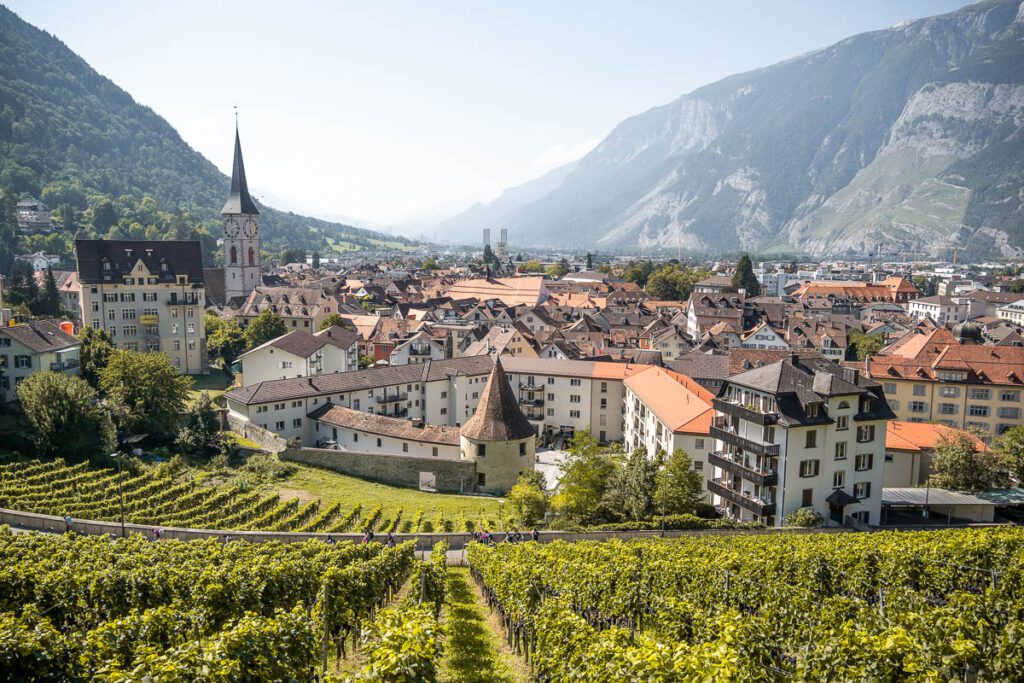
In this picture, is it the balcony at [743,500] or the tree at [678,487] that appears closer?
the balcony at [743,500]

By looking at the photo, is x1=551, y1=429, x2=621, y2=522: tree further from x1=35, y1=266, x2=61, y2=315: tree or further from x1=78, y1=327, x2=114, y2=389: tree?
x1=35, y1=266, x2=61, y2=315: tree

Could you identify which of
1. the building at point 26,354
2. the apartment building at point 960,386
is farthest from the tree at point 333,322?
the apartment building at point 960,386

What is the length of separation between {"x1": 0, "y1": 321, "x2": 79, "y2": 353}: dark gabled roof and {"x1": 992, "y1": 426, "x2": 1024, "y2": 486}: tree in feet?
280

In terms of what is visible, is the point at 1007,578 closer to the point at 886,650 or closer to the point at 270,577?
the point at 886,650

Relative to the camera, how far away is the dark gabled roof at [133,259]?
293 ft

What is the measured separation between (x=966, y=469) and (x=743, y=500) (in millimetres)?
20318

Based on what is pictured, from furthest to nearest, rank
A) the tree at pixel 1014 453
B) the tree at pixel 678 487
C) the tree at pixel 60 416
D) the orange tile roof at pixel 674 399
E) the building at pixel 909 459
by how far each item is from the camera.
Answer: the building at pixel 909 459
the orange tile roof at pixel 674 399
the tree at pixel 1014 453
the tree at pixel 60 416
the tree at pixel 678 487

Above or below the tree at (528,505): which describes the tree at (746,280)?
above

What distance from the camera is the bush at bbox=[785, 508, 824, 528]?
4822cm

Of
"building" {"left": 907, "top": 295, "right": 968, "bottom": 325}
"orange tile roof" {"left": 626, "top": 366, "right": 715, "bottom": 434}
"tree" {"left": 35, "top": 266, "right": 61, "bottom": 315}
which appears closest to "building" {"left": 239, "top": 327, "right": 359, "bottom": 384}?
"orange tile roof" {"left": 626, "top": 366, "right": 715, "bottom": 434}

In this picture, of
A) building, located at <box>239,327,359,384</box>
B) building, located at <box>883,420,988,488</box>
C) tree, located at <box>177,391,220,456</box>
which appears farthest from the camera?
building, located at <box>239,327,359,384</box>

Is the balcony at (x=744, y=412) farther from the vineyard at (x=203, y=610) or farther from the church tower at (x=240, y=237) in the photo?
the church tower at (x=240, y=237)

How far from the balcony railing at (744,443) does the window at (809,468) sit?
226 centimetres

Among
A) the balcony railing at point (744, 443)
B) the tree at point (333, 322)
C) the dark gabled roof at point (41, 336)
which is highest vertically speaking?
the dark gabled roof at point (41, 336)
